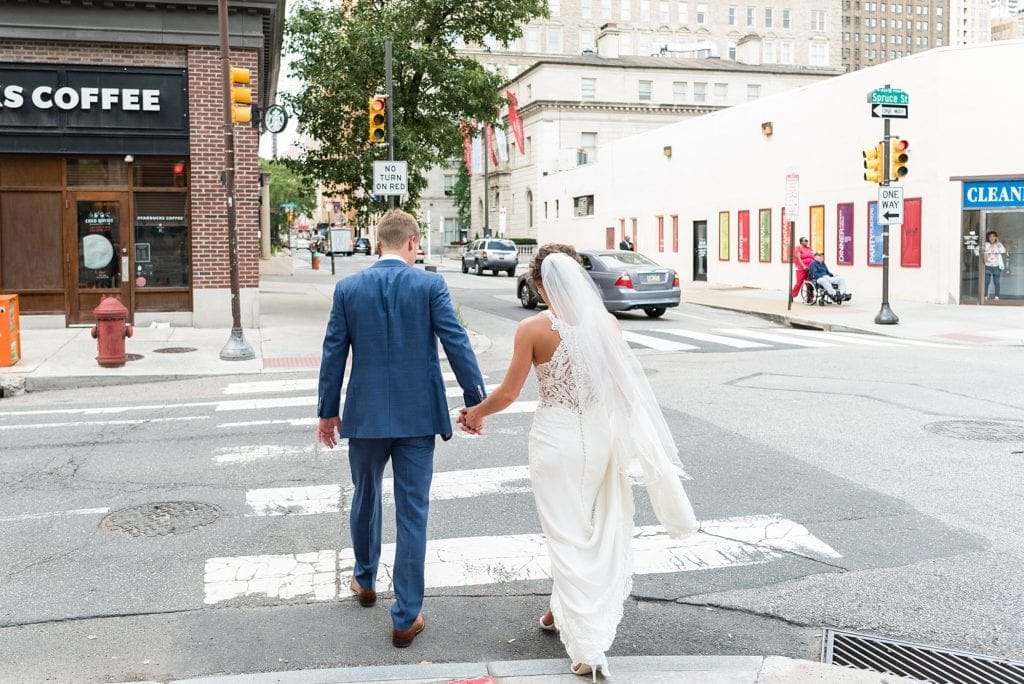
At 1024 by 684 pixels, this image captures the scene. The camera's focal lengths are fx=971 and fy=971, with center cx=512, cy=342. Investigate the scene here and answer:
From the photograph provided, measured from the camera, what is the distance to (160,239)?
17906 millimetres

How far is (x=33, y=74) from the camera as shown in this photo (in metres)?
16.9

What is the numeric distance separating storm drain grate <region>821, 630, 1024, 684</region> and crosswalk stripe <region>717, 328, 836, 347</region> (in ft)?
40.4

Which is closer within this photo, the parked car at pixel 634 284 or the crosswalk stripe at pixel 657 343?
the crosswalk stripe at pixel 657 343

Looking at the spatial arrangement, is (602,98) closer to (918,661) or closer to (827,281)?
(827,281)

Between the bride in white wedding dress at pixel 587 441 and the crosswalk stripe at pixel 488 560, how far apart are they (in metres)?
1.19

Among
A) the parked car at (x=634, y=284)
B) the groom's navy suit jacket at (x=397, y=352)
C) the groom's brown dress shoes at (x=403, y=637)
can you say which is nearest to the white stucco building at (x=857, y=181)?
the parked car at (x=634, y=284)

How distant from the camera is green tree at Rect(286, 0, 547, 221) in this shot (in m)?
20.5

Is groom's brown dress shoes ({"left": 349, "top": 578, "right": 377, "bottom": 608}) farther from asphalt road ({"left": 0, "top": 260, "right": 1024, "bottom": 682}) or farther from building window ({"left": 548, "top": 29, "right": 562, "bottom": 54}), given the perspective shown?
building window ({"left": 548, "top": 29, "right": 562, "bottom": 54})

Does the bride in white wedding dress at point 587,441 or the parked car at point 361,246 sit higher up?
the parked car at point 361,246

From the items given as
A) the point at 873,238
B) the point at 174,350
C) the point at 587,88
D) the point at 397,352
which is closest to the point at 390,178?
the point at 174,350

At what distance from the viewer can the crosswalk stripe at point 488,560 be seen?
16.8 ft

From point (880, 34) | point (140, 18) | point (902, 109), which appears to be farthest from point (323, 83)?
point (880, 34)

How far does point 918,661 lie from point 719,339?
1321cm

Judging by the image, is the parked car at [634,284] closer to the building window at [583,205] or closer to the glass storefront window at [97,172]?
the glass storefront window at [97,172]
